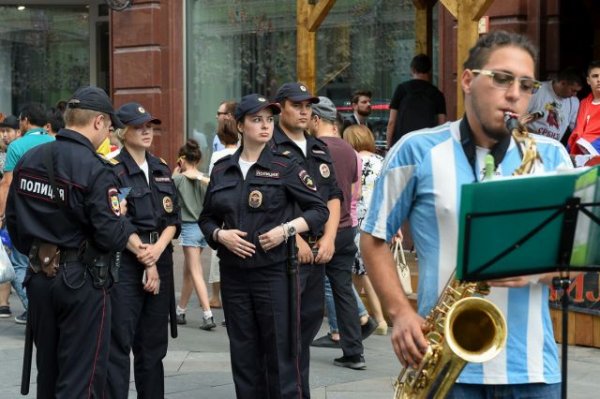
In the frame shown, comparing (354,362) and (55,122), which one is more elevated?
(55,122)

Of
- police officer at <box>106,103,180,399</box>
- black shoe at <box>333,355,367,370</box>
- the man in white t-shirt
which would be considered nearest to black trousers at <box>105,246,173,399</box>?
police officer at <box>106,103,180,399</box>

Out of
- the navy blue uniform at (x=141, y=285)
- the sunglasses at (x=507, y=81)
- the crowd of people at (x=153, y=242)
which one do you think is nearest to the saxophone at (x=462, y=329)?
the sunglasses at (x=507, y=81)

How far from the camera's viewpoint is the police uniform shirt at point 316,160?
7.57m

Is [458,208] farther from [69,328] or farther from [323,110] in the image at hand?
[323,110]

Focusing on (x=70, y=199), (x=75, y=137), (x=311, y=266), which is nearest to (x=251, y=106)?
(x=311, y=266)

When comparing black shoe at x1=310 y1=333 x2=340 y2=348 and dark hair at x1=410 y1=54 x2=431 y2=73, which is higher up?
dark hair at x1=410 y1=54 x2=431 y2=73

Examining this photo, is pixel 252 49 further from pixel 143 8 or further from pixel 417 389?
pixel 417 389

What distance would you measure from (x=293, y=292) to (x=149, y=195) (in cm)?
115

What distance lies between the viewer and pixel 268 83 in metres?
15.5

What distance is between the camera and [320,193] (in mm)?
7633

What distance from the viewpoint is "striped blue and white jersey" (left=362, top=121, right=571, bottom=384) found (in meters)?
4.04

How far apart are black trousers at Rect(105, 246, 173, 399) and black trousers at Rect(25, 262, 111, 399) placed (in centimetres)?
72

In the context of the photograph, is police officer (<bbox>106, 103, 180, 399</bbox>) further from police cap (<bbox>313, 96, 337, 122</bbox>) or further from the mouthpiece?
the mouthpiece

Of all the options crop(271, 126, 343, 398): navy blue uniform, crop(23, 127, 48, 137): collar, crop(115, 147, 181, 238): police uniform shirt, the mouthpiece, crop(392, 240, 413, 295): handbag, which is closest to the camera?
the mouthpiece
